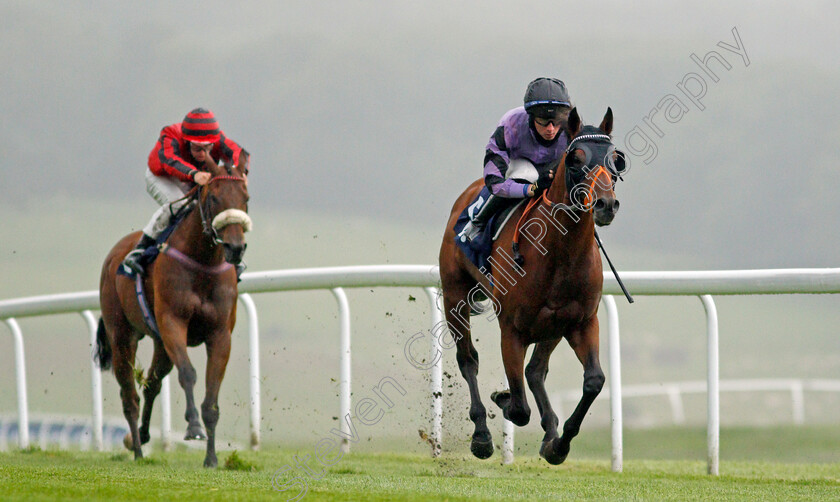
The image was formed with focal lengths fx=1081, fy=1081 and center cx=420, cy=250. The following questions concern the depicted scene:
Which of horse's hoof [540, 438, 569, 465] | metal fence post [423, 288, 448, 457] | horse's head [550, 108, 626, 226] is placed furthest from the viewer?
metal fence post [423, 288, 448, 457]

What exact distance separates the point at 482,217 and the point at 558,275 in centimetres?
87

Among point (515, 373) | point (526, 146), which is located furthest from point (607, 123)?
point (515, 373)

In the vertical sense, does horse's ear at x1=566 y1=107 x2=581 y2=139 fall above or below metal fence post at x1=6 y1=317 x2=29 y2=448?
above

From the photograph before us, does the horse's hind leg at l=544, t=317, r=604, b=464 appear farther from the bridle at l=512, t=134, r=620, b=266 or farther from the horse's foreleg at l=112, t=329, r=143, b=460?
the horse's foreleg at l=112, t=329, r=143, b=460

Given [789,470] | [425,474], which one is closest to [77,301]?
[425,474]

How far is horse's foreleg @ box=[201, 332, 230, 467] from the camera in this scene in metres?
6.97

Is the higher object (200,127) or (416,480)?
(200,127)

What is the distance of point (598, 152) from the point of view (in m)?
4.79

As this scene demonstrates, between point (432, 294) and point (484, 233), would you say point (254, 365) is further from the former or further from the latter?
point (484, 233)

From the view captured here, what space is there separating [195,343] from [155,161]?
4.66ft

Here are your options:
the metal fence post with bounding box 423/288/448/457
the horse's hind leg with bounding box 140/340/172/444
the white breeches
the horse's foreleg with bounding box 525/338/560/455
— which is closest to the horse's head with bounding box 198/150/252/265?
the white breeches

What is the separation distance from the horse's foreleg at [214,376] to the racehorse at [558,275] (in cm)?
210

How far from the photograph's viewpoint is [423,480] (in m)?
5.98

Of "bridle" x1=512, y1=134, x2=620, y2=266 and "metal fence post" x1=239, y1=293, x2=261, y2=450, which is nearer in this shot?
"bridle" x1=512, y1=134, x2=620, y2=266
